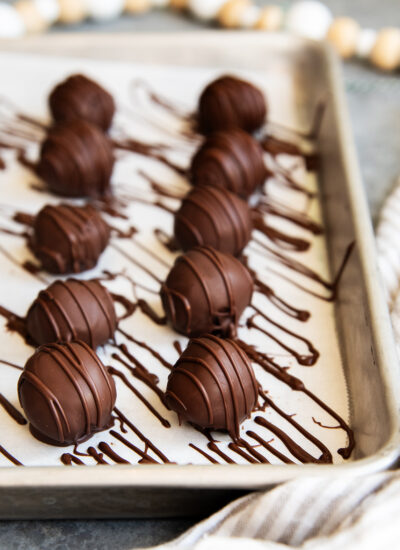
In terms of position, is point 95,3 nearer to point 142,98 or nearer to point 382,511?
point 142,98

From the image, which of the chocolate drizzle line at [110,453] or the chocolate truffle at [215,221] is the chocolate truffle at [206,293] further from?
the chocolate drizzle line at [110,453]

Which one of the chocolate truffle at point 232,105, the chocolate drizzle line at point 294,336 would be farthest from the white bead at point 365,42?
the chocolate drizzle line at point 294,336

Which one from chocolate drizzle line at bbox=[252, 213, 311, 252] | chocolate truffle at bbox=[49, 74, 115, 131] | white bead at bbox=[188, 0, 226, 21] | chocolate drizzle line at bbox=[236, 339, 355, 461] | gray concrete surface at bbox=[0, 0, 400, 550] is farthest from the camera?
white bead at bbox=[188, 0, 226, 21]

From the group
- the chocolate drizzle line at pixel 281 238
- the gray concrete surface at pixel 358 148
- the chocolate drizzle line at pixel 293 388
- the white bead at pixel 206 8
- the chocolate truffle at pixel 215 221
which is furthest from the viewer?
the white bead at pixel 206 8

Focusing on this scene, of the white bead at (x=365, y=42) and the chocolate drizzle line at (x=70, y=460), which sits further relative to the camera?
the white bead at (x=365, y=42)

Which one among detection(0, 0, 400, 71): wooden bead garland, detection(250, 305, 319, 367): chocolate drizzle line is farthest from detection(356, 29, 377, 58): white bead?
detection(250, 305, 319, 367): chocolate drizzle line

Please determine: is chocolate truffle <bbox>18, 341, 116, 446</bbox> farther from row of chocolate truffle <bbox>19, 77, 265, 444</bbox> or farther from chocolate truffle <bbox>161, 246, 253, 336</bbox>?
chocolate truffle <bbox>161, 246, 253, 336</bbox>

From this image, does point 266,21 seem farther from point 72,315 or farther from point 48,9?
point 72,315
